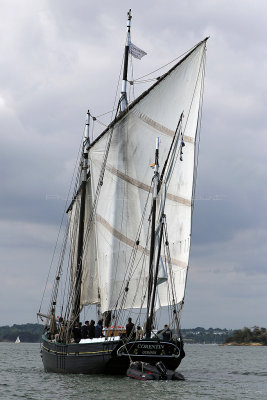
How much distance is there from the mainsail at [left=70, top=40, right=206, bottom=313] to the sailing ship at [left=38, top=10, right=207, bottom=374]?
2.6 inches

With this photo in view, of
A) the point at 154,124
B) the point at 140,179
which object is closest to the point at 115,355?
the point at 140,179

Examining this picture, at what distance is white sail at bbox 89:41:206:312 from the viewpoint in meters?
41.5

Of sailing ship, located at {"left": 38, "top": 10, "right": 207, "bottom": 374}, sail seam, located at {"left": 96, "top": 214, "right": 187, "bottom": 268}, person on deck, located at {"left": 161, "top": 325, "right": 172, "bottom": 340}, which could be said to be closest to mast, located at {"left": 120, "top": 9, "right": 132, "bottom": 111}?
sailing ship, located at {"left": 38, "top": 10, "right": 207, "bottom": 374}

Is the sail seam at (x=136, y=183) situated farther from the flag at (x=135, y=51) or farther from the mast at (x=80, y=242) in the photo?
the flag at (x=135, y=51)

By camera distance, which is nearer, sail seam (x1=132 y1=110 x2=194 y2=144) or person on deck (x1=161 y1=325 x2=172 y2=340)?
person on deck (x1=161 y1=325 x2=172 y2=340)

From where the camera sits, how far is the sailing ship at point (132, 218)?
3816cm

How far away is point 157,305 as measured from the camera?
134 ft

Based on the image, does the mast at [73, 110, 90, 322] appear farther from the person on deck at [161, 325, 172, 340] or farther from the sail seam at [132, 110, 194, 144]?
the person on deck at [161, 325, 172, 340]

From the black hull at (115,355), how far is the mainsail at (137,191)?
5.31 m

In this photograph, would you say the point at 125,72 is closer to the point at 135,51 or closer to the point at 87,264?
the point at 135,51

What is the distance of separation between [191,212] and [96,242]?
29.1ft

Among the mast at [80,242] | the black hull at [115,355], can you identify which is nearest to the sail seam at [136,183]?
the mast at [80,242]

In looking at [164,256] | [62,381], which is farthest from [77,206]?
[62,381]

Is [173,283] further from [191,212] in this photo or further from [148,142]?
[148,142]
